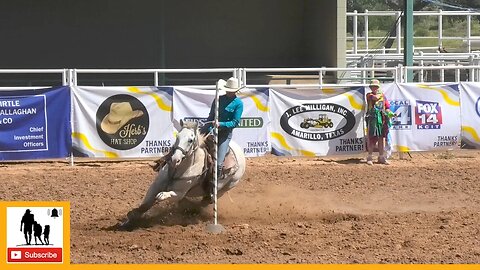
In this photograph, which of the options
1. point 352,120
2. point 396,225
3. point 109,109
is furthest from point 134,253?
point 352,120

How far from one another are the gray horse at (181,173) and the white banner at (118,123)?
5628 millimetres

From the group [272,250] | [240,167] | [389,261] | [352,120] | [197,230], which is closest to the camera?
[389,261]

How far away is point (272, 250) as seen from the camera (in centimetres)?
871

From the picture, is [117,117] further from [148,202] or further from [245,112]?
[148,202]

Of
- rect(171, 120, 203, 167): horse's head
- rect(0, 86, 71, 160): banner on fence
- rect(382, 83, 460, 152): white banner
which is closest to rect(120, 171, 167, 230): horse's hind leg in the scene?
rect(171, 120, 203, 167): horse's head

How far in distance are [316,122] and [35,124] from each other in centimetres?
513

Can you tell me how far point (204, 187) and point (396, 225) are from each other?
2.29 metres

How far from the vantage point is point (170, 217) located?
1046cm

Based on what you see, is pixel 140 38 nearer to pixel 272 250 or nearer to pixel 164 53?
pixel 164 53

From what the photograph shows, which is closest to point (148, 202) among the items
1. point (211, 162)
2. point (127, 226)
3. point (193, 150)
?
point (127, 226)

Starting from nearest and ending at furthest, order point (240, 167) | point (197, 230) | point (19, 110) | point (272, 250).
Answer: point (272, 250) → point (197, 230) → point (240, 167) → point (19, 110)

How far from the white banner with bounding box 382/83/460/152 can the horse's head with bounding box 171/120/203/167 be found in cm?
752

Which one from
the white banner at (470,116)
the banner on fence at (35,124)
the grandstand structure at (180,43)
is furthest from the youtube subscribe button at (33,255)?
the grandstand structure at (180,43)

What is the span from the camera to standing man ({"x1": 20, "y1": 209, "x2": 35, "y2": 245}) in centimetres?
728
